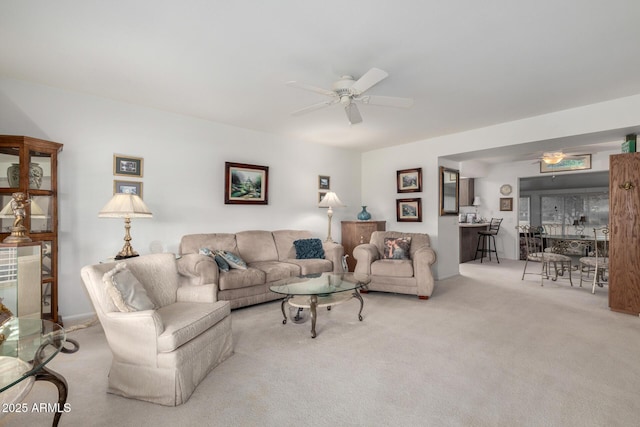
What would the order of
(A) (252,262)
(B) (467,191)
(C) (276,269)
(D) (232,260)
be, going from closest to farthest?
(D) (232,260) → (C) (276,269) → (A) (252,262) → (B) (467,191)

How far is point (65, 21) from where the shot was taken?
2.24m

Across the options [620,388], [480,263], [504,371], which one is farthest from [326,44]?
[480,263]

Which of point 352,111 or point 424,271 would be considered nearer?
point 352,111

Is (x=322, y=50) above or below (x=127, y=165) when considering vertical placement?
above

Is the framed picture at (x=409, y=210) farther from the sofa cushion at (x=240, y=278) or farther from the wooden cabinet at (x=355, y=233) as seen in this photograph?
the sofa cushion at (x=240, y=278)

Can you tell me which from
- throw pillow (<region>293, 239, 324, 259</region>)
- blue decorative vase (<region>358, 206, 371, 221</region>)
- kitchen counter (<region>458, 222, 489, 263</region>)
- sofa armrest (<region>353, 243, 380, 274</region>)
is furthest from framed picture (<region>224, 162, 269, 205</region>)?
kitchen counter (<region>458, 222, 489, 263</region>)

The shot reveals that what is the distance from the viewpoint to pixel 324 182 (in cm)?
610

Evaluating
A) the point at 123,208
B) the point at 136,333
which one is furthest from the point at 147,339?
the point at 123,208

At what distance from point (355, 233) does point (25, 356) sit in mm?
5013

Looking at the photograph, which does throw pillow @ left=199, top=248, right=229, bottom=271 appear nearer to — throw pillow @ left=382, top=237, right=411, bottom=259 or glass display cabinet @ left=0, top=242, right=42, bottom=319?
glass display cabinet @ left=0, top=242, right=42, bottom=319

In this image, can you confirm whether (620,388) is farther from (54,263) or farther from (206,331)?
(54,263)

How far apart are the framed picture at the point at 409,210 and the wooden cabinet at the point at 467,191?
3.81m

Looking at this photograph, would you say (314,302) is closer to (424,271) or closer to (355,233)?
(424,271)

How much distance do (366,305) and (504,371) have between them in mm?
1862
